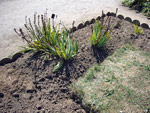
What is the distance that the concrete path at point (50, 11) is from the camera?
5.51 m

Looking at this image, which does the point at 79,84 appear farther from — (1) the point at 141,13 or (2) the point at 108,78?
(1) the point at 141,13

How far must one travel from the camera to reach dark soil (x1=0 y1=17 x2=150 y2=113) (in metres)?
3.00

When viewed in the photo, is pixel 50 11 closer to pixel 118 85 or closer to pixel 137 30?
pixel 137 30

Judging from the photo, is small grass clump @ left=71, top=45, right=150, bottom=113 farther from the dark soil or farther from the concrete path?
the concrete path

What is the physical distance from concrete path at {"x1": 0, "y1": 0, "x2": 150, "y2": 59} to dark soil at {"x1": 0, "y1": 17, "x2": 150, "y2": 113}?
59.3 inches

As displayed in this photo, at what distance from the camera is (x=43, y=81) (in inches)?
135

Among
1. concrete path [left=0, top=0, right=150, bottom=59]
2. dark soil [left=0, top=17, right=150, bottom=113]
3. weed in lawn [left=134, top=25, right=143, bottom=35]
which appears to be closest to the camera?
dark soil [left=0, top=17, right=150, bottom=113]

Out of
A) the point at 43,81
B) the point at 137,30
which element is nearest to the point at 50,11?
the point at 137,30

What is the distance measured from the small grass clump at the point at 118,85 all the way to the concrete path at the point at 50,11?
2429mm

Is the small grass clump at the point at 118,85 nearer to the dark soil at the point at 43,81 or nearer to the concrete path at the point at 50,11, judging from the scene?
the dark soil at the point at 43,81

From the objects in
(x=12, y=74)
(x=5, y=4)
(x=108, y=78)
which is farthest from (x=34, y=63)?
(x=5, y=4)

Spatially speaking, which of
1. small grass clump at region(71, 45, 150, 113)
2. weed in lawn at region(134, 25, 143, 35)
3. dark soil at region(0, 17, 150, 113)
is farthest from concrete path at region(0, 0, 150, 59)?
small grass clump at region(71, 45, 150, 113)

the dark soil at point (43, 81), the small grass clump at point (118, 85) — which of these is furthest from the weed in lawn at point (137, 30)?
the small grass clump at point (118, 85)

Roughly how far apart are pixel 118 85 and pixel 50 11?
4.48 metres
